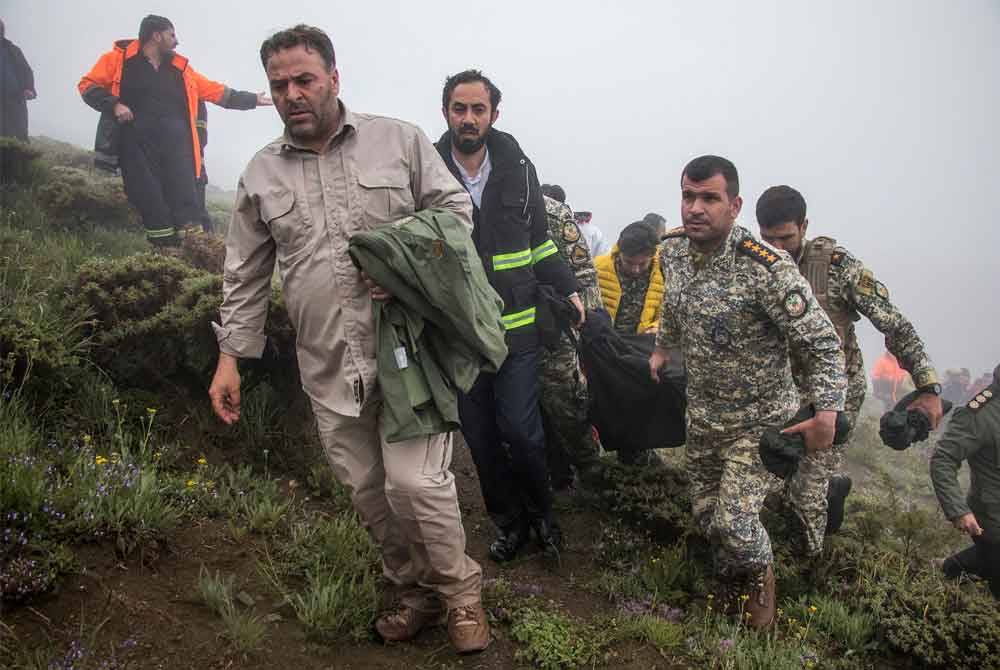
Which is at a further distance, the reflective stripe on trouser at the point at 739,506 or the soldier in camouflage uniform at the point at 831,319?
the soldier in camouflage uniform at the point at 831,319

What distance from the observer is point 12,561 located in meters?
2.52

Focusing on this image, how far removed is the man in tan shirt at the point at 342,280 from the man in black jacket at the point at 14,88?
9562 millimetres

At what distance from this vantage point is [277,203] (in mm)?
2762

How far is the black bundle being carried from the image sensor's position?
15.7 ft

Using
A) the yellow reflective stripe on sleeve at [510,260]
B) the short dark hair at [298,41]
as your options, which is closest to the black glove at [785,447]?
the yellow reflective stripe on sleeve at [510,260]

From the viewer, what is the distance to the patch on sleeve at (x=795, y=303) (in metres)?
3.45

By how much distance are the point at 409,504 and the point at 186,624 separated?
41.3 inches

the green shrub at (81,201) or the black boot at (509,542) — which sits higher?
the green shrub at (81,201)

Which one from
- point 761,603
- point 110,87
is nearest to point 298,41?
point 761,603

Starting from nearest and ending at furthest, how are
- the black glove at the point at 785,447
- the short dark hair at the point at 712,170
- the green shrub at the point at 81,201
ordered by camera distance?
1. the black glove at the point at 785,447
2. the short dark hair at the point at 712,170
3. the green shrub at the point at 81,201

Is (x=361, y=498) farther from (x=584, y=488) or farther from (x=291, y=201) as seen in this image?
(x=584, y=488)

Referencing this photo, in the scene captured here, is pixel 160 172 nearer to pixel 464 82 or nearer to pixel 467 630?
pixel 464 82

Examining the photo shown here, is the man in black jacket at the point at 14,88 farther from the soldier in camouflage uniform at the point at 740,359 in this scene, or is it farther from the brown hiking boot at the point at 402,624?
the soldier in camouflage uniform at the point at 740,359

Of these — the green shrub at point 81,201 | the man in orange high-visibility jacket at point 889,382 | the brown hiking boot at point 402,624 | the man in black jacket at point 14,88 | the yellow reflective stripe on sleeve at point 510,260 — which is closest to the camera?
the brown hiking boot at point 402,624
